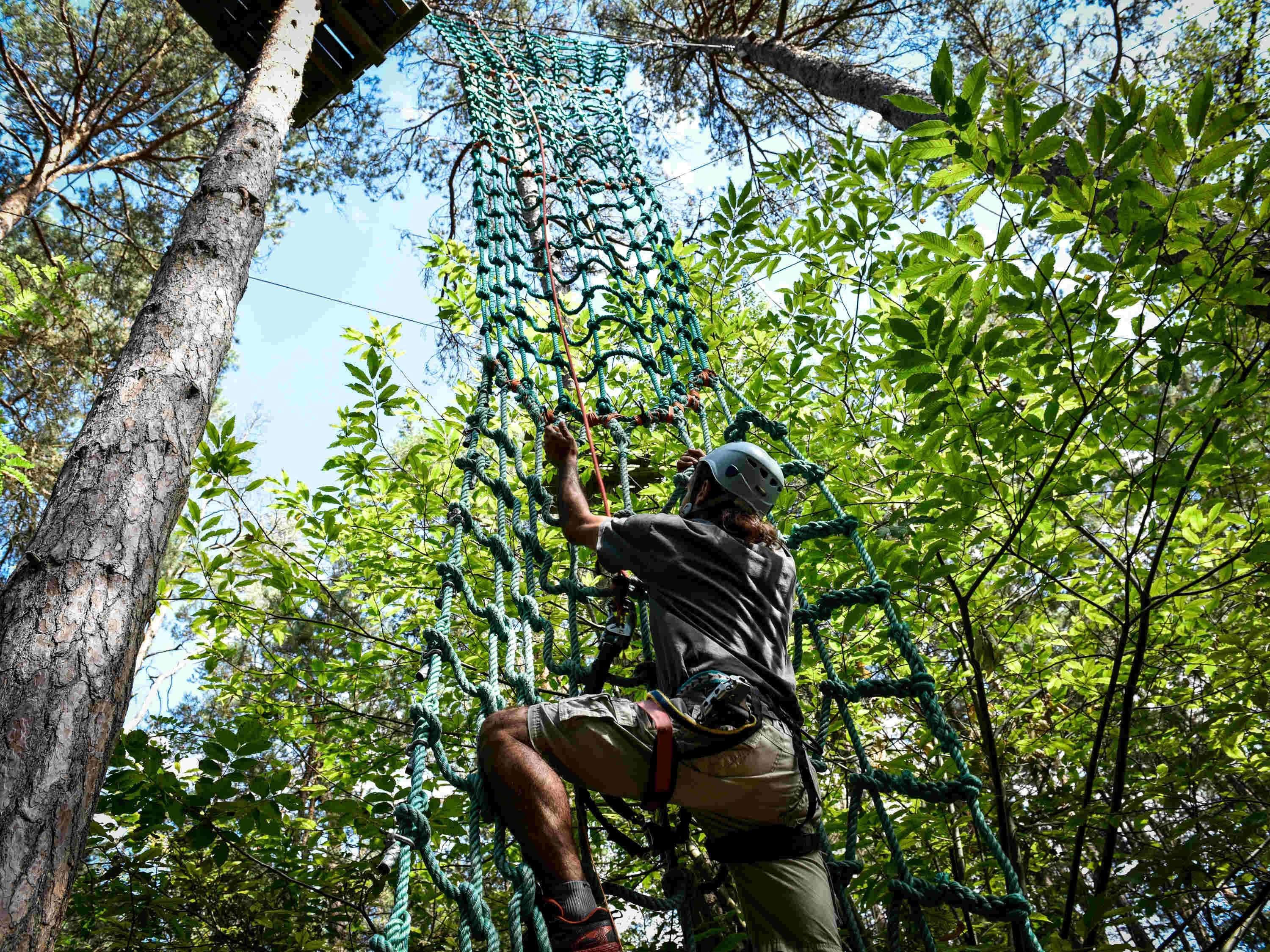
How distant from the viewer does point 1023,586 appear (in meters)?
3.68

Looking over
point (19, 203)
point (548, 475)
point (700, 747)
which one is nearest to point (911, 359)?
point (700, 747)

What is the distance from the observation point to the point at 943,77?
194cm

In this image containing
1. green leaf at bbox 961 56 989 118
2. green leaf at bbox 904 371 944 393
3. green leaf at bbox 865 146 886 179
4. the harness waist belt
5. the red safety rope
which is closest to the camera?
Result: the harness waist belt

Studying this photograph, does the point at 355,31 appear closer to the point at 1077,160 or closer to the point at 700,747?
the point at 1077,160

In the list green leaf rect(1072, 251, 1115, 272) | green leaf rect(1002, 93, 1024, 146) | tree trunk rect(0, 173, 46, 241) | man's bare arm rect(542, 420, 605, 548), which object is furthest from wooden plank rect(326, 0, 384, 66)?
green leaf rect(1072, 251, 1115, 272)

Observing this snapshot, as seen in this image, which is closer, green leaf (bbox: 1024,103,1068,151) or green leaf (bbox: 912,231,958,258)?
green leaf (bbox: 1024,103,1068,151)

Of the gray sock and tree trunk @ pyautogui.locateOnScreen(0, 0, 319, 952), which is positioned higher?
tree trunk @ pyautogui.locateOnScreen(0, 0, 319, 952)

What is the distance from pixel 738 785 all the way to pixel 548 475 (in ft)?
7.03

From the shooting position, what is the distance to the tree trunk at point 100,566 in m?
1.54

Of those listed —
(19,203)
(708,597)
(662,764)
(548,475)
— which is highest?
(19,203)

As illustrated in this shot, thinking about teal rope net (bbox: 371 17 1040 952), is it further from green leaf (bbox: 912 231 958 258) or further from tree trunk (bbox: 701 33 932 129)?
tree trunk (bbox: 701 33 932 129)

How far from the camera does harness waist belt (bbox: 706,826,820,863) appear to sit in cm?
174

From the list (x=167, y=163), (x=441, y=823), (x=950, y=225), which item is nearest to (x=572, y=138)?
(x=950, y=225)

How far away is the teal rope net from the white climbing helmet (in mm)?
123
